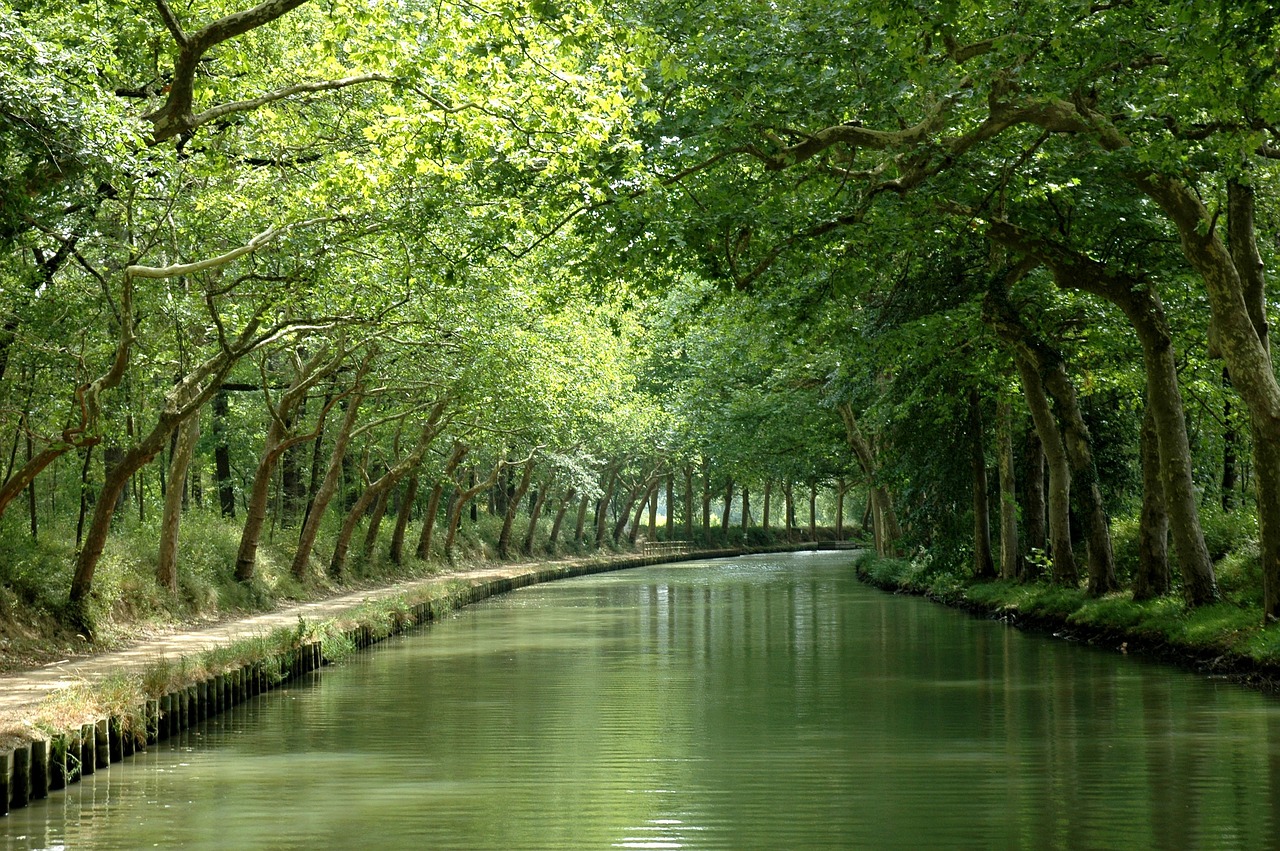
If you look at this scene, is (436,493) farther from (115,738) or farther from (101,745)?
(101,745)

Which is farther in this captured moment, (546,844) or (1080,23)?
(1080,23)

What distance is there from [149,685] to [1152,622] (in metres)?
14.3

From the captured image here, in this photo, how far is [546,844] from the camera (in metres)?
9.23

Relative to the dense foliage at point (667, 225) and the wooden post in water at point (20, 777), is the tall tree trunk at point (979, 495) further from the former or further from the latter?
the wooden post in water at point (20, 777)

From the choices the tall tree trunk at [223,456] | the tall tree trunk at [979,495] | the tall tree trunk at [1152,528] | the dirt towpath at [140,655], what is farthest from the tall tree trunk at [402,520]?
the tall tree trunk at [1152,528]

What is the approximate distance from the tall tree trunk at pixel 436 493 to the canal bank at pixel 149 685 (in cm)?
1118

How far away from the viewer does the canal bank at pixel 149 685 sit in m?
11.2

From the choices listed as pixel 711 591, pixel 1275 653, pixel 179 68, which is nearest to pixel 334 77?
pixel 179 68

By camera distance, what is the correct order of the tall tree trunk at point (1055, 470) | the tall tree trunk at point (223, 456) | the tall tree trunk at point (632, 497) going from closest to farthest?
the tall tree trunk at point (1055, 470)
the tall tree trunk at point (223, 456)
the tall tree trunk at point (632, 497)

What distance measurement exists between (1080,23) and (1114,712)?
7.84 m

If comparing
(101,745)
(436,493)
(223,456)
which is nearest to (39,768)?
(101,745)

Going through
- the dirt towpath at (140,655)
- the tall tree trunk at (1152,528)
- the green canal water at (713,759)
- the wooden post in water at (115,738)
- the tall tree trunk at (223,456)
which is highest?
the tall tree trunk at (223,456)

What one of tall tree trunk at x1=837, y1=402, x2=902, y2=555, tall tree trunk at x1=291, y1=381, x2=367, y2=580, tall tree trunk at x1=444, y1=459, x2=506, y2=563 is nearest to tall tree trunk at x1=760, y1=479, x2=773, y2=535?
tall tree trunk at x1=837, y1=402, x2=902, y2=555

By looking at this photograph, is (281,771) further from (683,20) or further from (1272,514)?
(1272,514)
